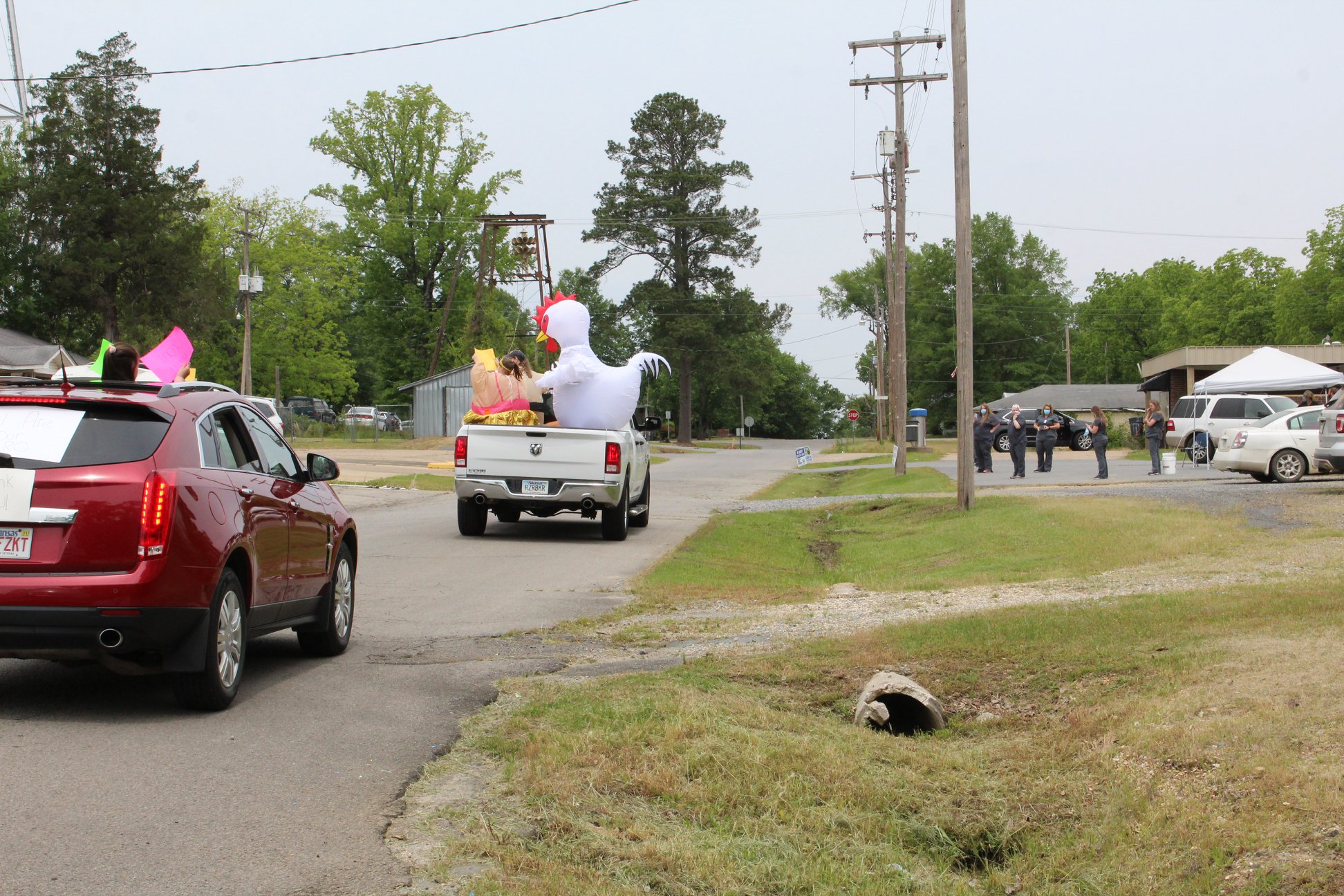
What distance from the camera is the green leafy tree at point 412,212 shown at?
72.0 metres

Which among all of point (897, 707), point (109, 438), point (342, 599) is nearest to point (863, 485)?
point (342, 599)

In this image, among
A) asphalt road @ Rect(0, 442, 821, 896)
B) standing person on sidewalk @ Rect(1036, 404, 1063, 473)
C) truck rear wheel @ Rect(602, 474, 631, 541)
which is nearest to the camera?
asphalt road @ Rect(0, 442, 821, 896)

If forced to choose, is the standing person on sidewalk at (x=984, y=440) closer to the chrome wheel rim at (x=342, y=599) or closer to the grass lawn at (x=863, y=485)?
the grass lawn at (x=863, y=485)

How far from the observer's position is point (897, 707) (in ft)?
22.1

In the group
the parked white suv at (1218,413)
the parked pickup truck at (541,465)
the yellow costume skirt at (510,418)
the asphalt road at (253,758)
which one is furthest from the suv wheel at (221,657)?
the parked white suv at (1218,413)

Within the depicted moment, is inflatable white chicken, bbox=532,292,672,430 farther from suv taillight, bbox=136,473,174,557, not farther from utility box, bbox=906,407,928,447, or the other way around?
utility box, bbox=906,407,928,447

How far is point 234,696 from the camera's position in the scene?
660 centimetres

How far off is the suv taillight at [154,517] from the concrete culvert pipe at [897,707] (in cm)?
360

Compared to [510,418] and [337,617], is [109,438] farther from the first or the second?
[510,418]

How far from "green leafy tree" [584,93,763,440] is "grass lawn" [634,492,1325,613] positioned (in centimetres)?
5535

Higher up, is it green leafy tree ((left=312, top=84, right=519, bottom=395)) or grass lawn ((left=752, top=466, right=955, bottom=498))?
green leafy tree ((left=312, top=84, right=519, bottom=395))

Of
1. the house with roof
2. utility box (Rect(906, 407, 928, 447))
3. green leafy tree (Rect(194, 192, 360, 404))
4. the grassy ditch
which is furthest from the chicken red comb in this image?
green leafy tree (Rect(194, 192, 360, 404))

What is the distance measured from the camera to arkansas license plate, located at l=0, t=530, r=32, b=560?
5.81 metres

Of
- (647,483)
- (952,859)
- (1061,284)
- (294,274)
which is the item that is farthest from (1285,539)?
(1061,284)
